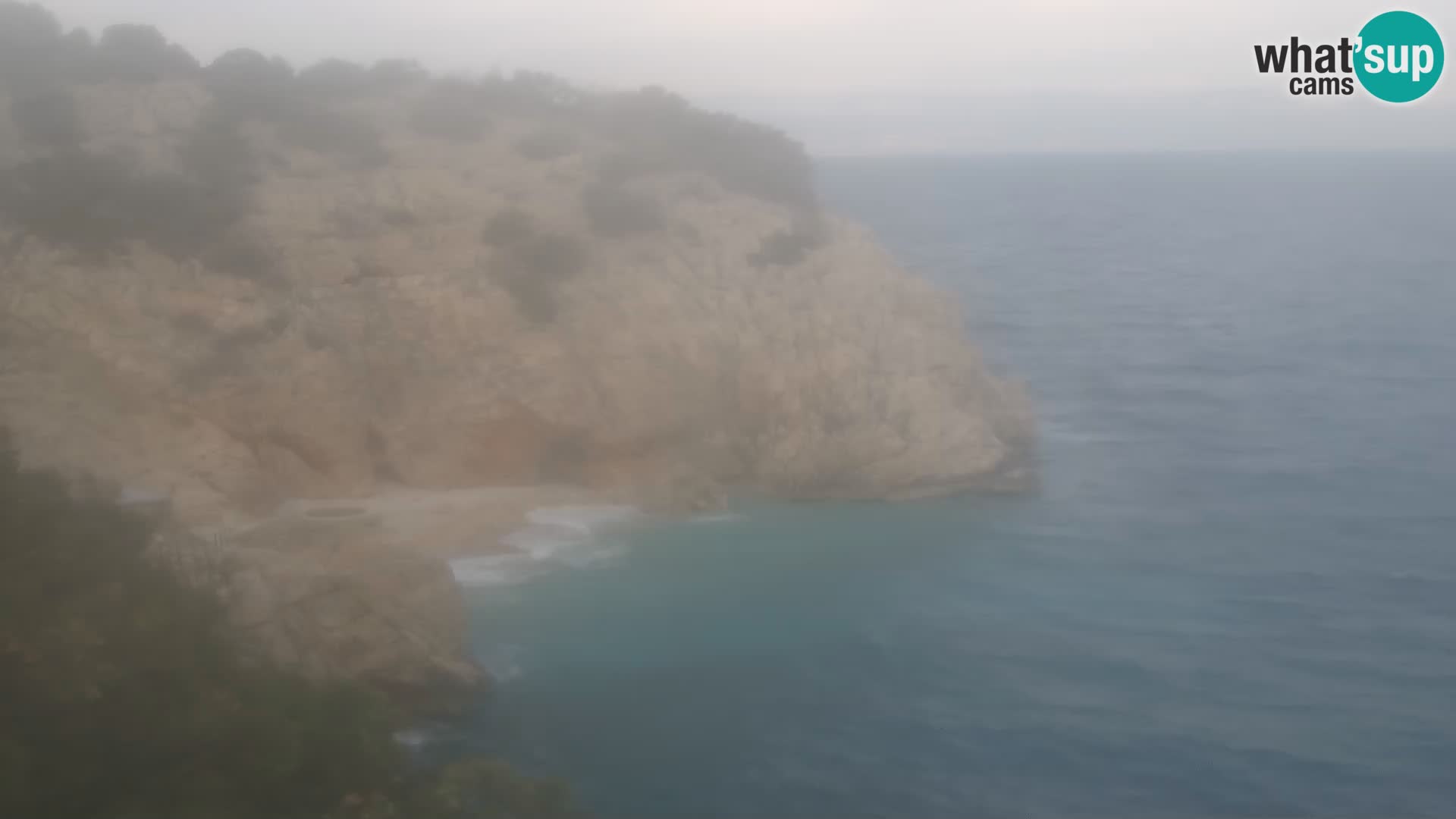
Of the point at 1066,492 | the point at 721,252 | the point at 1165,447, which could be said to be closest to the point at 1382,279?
the point at 1165,447

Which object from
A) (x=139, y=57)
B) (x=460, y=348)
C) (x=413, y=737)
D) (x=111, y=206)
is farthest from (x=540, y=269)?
(x=413, y=737)

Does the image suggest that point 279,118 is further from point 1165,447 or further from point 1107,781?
point 1107,781

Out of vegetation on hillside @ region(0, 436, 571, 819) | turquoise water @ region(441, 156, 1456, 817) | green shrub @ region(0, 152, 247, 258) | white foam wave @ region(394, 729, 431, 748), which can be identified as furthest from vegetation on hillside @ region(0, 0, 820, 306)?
vegetation on hillside @ region(0, 436, 571, 819)

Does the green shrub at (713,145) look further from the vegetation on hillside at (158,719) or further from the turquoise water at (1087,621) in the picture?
the vegetation on hillside at (158,719)

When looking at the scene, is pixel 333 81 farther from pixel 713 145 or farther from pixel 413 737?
pixel 413 737

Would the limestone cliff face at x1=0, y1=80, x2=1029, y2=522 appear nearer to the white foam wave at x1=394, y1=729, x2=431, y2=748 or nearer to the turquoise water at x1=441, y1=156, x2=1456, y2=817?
the turquoise water at x1=441, y1=156, x2=1456, y2=817
